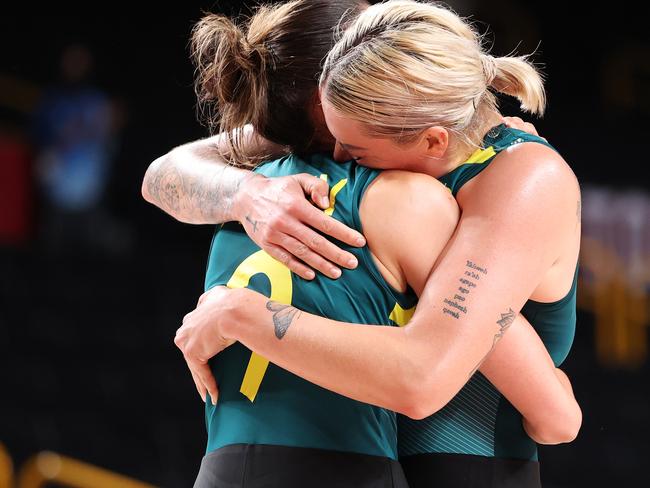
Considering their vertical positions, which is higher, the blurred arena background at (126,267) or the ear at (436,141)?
the ear at (436,141)

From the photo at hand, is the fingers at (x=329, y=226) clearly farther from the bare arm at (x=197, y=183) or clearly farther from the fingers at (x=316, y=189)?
the bare arm at (x=197, y=183)

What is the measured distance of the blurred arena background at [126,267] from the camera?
539 centimetres

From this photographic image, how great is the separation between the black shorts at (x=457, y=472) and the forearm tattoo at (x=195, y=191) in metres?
0.51

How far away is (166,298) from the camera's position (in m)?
6.09

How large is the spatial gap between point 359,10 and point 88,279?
4.66m

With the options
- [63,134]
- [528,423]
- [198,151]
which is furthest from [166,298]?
[528,423]

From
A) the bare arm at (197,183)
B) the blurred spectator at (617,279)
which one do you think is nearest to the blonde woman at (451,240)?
the bare arm at (197,183)

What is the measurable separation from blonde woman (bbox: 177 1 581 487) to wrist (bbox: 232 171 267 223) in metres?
0.14

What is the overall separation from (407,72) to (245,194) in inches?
14.4

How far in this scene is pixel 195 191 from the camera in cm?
185

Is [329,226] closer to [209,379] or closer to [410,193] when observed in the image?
[410,193]

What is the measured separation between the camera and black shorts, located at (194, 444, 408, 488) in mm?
1480

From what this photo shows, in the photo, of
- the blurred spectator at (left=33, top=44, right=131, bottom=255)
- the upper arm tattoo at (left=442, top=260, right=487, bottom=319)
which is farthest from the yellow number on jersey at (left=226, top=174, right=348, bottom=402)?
the blurred spectator at (left=33, top=44, right=131, bottom=255)

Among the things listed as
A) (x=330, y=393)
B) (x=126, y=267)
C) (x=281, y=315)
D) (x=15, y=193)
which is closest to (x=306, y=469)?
(x=330, y=393)
